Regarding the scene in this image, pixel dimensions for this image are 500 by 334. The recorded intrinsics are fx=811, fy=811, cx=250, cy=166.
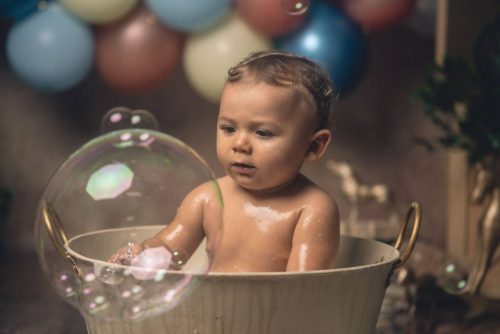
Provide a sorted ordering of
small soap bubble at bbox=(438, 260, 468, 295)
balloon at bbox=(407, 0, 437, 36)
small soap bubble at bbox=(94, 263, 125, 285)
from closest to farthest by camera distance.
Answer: small soap bubble at bbox=(94, 263, 125, 285) < small soap bubble at bbox=(438, 260, 468, 295) < balloon at bbox=(407, 0, 437, 36)

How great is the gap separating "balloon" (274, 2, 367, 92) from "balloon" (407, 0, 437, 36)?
0.28 meters

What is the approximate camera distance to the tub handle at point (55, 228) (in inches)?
35.0

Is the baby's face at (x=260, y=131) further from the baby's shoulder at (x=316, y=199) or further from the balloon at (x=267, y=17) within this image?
the balloon at (x=267, y=17)

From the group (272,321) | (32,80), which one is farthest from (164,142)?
(32,80)

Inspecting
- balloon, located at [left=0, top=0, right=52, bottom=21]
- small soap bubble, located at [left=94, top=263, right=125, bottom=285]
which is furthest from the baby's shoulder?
balloon, located at [left=0, top=0, right=52, bottom=21]

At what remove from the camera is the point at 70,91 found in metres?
2.24

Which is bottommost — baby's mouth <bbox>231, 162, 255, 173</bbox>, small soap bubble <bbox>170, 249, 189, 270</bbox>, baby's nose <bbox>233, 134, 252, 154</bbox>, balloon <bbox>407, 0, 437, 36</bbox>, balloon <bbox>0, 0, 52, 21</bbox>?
balloon <bbox>407, 0, 437, 36</bbox>

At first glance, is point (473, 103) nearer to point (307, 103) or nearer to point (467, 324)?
point (467, 324)

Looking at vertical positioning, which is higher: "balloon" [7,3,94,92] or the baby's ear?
the baby's ear

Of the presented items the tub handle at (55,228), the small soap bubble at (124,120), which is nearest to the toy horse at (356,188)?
the small soap bubble at (124,120)

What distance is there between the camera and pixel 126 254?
35.7 inches

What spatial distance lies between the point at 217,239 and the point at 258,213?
0.06 metres

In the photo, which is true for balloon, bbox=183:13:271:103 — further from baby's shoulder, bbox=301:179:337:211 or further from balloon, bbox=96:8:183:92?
baby's shoulder, bbox=301:179:337:211

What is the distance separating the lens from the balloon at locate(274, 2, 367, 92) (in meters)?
1.78
